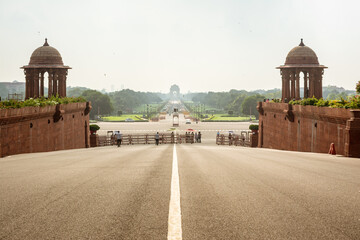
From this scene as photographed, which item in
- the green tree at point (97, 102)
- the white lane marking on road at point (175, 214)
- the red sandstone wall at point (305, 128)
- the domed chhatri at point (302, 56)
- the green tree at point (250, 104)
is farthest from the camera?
the green tree at point (250, 104)

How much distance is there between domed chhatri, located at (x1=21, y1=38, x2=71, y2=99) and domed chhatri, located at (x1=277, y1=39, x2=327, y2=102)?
3110cm

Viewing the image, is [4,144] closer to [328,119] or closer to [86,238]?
[86,238]

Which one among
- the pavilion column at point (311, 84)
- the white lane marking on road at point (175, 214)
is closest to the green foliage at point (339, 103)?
the pavilion column at point (311, 84)

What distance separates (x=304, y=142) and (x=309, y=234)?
27904mm

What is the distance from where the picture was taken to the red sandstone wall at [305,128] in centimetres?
2231

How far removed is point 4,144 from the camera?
2061 centimetres

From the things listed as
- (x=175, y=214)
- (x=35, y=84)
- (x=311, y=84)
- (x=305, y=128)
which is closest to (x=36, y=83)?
(x=35, y=84)

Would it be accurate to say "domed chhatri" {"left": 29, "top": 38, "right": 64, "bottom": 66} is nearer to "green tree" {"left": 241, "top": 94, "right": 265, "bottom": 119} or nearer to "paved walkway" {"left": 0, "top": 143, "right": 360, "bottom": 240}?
"paved walkway" {"left": 0, "top": 143, "right": 360, "bottom": 240}

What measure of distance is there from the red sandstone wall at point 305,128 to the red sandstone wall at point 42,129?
62.2 feet

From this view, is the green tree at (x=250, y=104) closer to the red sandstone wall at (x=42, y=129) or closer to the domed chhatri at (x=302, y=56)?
the domed chhatri at (x=302, y=56)

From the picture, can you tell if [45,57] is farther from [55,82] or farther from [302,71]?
[302,71]

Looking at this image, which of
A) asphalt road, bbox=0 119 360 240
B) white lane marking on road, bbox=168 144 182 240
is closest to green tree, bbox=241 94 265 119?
asphalt road, bbox=0 119 360 240

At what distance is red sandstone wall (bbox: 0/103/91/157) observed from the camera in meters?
21.4

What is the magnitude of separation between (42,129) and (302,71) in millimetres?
35139
